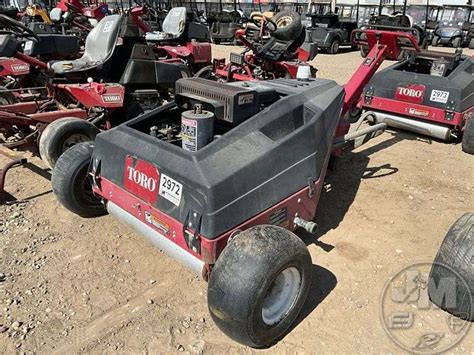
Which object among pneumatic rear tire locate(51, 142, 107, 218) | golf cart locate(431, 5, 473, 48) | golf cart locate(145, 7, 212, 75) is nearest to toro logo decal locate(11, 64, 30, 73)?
golf cart locate(145, 7, 212, 75)

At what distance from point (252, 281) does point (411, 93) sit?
4419mm

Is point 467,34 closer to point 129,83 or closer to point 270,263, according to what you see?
point 129,83

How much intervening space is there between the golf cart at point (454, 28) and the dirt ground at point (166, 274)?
15372mm

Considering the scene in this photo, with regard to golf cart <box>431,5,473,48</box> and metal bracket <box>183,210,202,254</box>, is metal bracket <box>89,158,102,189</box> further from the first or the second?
golf cart <box>431,5,473,48</box>

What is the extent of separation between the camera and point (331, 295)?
2.71 meters

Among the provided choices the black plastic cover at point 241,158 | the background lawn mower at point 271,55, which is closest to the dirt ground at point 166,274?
the black plastic cover at point 241,158

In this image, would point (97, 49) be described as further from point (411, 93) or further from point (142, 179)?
point (411, 93)

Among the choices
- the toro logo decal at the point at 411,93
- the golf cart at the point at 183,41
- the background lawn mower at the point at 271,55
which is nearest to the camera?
the toro logo decal at the point at 411,93

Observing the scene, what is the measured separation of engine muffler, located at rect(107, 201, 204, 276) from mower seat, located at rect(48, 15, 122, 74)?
8.38 feet

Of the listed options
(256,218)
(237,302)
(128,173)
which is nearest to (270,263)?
(237,302)

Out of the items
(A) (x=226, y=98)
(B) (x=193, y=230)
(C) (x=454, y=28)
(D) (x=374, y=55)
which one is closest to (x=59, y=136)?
(A) (x=226, y=98)

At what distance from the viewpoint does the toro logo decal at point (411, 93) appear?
5480 mm

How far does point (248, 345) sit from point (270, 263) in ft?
1.60

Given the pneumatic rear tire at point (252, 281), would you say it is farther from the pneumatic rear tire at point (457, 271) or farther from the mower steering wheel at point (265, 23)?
the mower steering wheel at point (265, 23)
